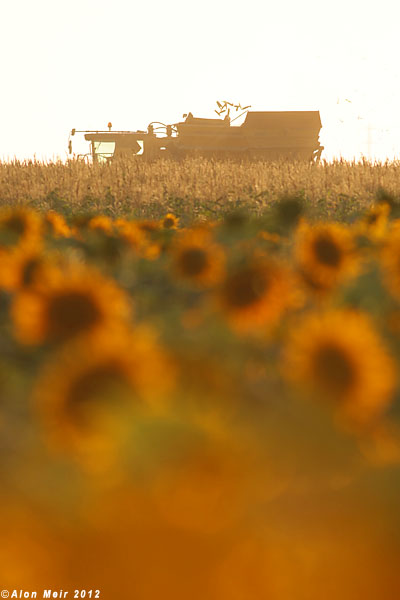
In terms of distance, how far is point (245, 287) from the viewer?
150cm

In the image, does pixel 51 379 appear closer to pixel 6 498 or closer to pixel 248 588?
pixel 6 498

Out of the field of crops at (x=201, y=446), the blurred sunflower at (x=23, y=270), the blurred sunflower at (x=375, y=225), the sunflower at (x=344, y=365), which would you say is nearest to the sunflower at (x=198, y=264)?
the field of crops at (x=201, y=446)

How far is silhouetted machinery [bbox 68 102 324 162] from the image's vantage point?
77.1 ft

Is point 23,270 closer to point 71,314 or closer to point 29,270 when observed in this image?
point 29,270

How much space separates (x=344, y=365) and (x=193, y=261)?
821 mm

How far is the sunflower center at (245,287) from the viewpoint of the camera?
1.49 m

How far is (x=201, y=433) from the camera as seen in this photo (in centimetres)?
77

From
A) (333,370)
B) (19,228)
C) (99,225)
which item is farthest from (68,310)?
(99,225)

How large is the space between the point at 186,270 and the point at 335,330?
0.75 m

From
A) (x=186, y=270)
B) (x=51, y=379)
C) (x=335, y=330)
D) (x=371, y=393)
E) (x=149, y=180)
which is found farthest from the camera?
(x=149, y=180)

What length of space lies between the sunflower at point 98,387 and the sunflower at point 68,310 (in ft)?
0.85

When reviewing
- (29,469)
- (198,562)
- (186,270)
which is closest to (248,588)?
(198,562)

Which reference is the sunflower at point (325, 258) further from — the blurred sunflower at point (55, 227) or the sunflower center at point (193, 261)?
the blurred sunflower at point (55, 227)

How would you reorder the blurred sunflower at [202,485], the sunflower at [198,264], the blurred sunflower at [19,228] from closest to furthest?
the blurred sunflower at [202,485] → the sunflower at [198,264] → the blurred sunflower at [19,228]
